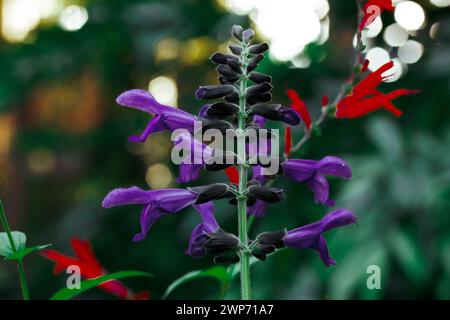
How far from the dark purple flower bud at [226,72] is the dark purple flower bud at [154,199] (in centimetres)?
12

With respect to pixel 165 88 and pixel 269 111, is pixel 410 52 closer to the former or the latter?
pixel 165 88

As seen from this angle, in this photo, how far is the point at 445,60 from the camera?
2.11 meters

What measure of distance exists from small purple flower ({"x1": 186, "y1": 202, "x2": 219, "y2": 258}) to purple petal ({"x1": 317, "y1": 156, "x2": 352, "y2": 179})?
120mm

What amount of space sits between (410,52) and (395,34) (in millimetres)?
133

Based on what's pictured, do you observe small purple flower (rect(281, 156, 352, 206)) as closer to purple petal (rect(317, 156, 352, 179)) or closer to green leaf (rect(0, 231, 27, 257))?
purple petal (rect(317, 156, 352, 179))

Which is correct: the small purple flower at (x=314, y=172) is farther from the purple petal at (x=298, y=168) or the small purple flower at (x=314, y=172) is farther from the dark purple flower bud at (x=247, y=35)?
the dark purple flower bud at (x=247, y=35)

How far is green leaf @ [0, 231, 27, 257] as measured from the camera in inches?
23.4

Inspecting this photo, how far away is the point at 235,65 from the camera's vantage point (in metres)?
0.63

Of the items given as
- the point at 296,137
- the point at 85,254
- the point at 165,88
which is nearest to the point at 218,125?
the point at 85,254

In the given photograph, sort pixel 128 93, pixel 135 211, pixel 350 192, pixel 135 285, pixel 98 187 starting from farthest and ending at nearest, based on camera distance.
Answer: pixel 98 187, pixel 135 285, pixel 135 211, pixel 350 192, pixel 128 93

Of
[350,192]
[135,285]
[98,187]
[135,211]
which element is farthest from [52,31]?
[98,187]

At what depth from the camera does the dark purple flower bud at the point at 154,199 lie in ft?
2.13

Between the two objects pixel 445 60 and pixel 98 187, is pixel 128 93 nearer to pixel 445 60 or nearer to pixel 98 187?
pixel 445 60
